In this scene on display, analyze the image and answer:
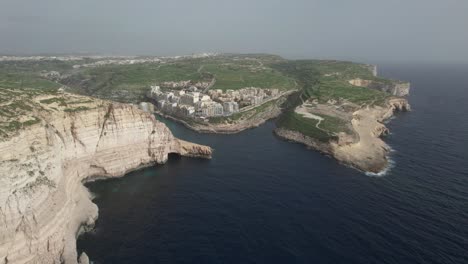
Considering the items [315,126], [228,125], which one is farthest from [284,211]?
[228,125]

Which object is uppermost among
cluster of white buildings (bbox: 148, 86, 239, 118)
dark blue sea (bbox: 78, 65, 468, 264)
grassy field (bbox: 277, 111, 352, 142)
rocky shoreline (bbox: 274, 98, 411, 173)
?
cluster of white buildings (bbox: 148, 86, 239, 118)

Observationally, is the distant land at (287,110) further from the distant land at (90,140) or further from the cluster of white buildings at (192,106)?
the distant land at (90,140)

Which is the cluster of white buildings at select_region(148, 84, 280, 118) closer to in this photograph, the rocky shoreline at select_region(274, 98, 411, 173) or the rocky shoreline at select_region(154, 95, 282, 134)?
the rocky shoreline at select_region(154, 95, 282, 134)

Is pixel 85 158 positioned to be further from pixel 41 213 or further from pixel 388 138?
pixel 388 138

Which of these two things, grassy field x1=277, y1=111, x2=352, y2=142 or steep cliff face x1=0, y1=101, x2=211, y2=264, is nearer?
steep cliff face x1=0, y1=101, x2=211, y2=264

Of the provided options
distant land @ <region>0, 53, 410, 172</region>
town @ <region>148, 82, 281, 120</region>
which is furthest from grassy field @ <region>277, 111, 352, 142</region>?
town @ <region>148, 82, 281, 120</region>

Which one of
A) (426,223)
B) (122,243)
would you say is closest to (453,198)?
(426,223)
